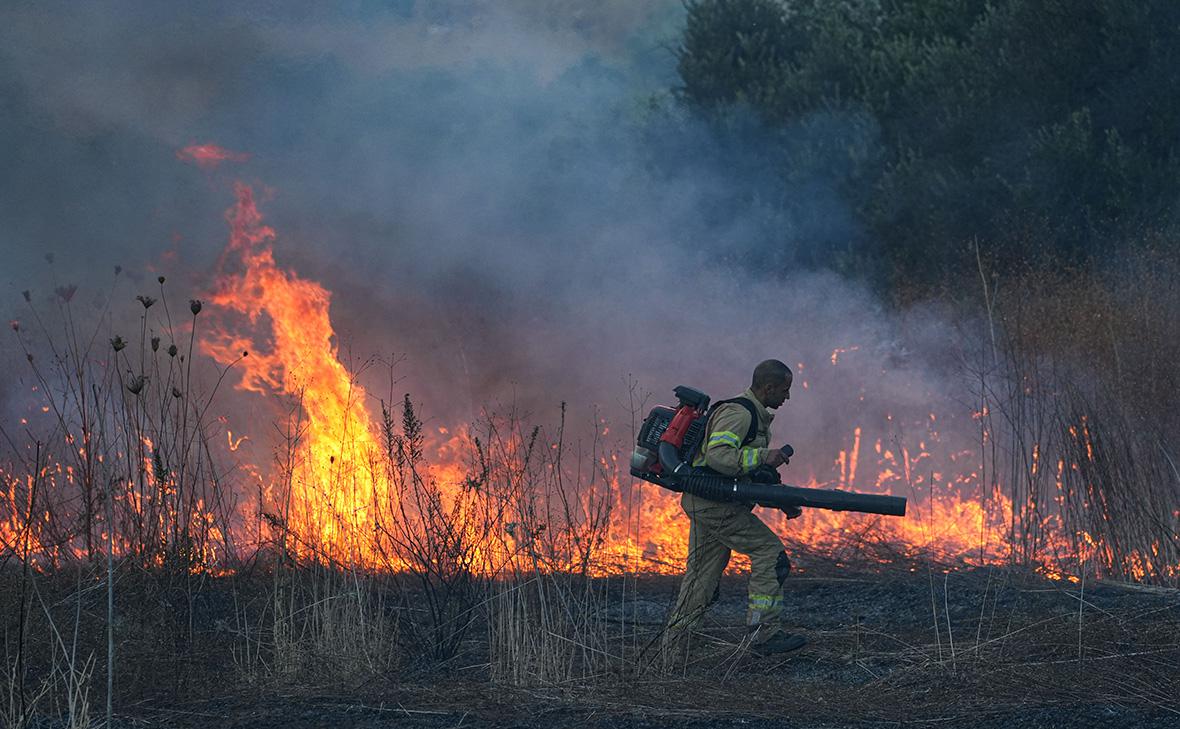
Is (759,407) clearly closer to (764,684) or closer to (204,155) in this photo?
(764,684)

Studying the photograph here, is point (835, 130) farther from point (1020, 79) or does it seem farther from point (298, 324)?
point (298, 324)

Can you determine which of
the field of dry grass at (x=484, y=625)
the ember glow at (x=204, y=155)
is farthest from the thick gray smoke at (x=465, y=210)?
the field of dry grass at (x=484, y=625)

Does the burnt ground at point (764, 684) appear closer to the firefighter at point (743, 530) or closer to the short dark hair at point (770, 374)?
the firefighter at point (743, 530)

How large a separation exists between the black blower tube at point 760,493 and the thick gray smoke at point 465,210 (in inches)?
165

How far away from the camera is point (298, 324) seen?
10172 mm

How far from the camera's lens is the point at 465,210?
13.1 metres

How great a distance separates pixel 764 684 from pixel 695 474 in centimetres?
117

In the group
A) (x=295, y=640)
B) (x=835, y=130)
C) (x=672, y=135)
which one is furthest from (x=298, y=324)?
(x=835, y=130)

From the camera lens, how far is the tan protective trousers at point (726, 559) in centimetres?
720

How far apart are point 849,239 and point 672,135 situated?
7.84 ft

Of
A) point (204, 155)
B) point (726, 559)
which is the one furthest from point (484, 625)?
point (204, 155)

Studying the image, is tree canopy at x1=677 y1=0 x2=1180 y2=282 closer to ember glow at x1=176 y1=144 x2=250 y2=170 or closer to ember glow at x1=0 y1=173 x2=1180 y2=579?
ember glow at x1=0 y1=173 x2=1180 y2=579

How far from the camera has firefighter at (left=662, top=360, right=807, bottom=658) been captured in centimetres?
700

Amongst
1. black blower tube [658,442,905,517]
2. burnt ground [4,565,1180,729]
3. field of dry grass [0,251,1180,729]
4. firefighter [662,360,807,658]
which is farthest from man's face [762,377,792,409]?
burnt ground [4,565,1180,729]
